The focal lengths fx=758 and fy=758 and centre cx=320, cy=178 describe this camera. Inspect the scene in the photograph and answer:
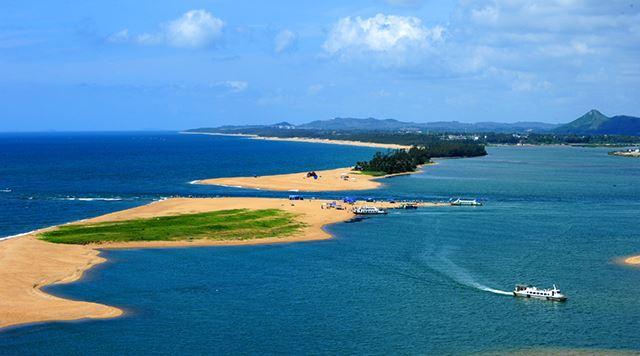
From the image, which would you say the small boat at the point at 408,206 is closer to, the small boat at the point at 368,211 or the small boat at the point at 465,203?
the small boat at the point at 368,211

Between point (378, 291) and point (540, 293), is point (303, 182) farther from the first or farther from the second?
point (540, 293)

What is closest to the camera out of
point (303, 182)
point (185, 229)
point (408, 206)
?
point (185, 229)

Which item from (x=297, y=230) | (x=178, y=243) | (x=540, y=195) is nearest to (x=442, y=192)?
(x=540, y=195)

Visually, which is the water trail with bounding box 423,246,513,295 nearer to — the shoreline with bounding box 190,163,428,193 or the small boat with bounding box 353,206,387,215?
the small boat with bounding box 353,206,387,215

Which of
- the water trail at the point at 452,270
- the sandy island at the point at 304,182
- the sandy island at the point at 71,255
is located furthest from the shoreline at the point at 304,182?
the water trail at the point at 452,270

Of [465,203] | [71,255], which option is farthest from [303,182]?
[71,255]

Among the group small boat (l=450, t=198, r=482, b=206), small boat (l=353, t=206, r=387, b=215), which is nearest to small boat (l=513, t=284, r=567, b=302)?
small boat (l=353, t=206, r=387, b=215)
